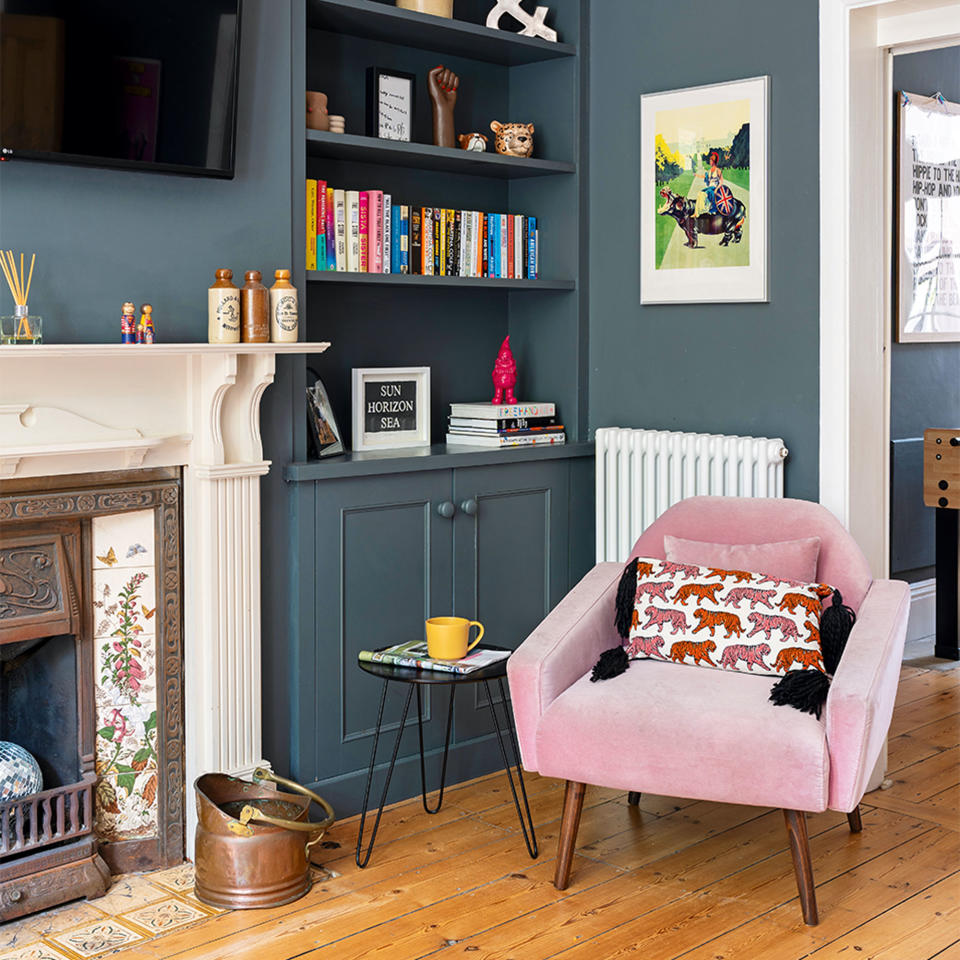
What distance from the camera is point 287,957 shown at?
250 centimetres

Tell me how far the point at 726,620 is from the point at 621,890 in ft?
2.13

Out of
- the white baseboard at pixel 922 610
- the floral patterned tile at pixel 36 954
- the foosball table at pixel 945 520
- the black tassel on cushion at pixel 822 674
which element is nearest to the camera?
the floral patterned tile at pixel 36 954

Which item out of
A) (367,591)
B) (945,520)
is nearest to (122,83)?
(367,591)

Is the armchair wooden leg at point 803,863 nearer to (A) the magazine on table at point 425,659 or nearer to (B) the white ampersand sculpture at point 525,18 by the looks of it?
(A) the magazine on table at point 425,659

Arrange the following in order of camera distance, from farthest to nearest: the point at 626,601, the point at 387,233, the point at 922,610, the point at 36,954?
the point at 922,610, the point at 387,233, the point at 626,601, the point at 36,954

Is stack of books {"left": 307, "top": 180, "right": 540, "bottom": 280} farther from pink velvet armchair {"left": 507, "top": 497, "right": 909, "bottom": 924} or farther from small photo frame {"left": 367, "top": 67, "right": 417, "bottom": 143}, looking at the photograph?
pink velvet armchair {"left": 507, "top": 497, "right": 909, "bottom": 924}

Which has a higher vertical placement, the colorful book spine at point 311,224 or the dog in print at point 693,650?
the colorful book spine at point 311,224

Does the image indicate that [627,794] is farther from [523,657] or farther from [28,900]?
[28,900]

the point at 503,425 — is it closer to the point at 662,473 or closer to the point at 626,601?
the point at 662,473

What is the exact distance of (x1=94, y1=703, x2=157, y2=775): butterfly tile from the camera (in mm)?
2883

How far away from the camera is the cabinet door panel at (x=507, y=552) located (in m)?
3.53

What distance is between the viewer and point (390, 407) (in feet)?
11.8

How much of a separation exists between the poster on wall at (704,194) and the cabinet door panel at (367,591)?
93cm

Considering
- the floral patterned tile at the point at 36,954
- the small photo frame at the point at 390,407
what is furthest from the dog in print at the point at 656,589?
the floral patterned tile at the point at 36,954
